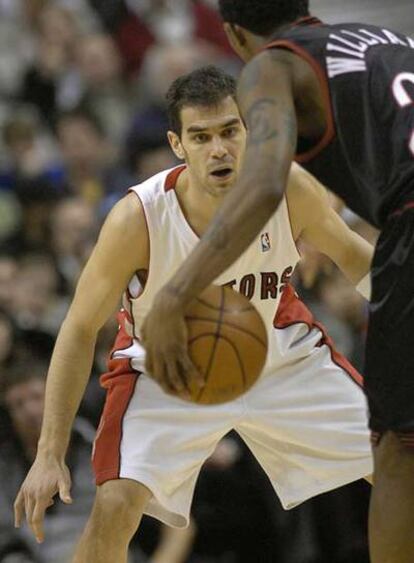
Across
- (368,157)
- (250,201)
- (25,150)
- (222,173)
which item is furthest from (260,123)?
(25,150)

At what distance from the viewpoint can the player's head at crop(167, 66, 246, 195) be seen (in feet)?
18.2

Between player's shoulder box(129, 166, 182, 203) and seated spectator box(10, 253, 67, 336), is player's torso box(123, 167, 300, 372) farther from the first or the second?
seated spectator box(10, 253, 67, 336)

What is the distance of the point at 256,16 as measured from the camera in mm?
4375

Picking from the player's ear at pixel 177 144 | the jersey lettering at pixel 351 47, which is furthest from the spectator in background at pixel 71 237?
the jersey lettering at pixel 351 47

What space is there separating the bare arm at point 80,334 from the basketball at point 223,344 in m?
0.90

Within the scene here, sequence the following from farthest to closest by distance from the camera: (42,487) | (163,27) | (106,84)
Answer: (163,27) → (106,84) → (42,487)

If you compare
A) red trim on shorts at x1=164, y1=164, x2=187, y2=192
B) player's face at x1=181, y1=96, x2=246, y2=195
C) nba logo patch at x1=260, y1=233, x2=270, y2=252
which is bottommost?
nba logo patch at x1=260, y1=233, x2=270, y2=252

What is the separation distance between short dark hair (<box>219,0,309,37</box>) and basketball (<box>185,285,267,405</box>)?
2.86 feet

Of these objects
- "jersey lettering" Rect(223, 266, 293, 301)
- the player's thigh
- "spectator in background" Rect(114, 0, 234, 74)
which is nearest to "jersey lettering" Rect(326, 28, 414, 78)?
"jersey lettering" Rect(223, 266, 293, 301)

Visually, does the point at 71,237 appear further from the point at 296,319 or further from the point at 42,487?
the point at 42,487

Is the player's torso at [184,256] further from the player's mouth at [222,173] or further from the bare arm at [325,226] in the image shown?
the player's mouth at [222,173]

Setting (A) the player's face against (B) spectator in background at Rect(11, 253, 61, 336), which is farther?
(B) spectator in background at Rect(11, 253, 61, 336)

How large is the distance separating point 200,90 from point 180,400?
1334mm

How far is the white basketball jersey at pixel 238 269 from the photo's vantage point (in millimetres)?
5496
